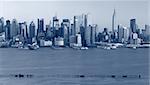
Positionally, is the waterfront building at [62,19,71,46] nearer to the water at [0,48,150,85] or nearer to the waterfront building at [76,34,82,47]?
the waterfront building at [76,34,82,47]

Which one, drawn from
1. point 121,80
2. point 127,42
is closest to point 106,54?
point 127,42

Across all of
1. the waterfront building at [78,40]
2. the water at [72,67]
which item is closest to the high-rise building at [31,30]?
the water at [72,67]

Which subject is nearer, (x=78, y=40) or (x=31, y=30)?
(x=31, y=30)

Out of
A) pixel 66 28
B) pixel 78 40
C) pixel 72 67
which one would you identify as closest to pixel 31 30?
pixel 66 28

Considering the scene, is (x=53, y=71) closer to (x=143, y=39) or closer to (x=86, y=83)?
(x=86, y=83)

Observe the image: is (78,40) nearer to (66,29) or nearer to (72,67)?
(66,29)

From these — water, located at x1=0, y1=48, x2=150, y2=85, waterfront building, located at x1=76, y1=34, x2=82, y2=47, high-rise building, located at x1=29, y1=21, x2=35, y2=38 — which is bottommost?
water, located at x1=0, y1=48, x2=150, y2=85

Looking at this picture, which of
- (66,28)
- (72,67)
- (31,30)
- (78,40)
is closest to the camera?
(31,30)

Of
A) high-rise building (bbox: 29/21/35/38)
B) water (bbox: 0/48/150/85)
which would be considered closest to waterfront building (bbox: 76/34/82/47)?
water (bbox: 0/48/150/85)

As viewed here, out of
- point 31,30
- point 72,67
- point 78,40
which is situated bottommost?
point 72,67
